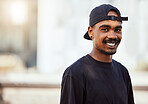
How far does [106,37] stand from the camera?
83.2 inches

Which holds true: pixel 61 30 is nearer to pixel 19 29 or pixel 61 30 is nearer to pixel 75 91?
pixel 19 29

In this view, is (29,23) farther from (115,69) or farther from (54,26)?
(115,69)

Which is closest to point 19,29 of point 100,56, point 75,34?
point 75,34

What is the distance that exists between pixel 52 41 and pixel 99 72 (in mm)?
5513

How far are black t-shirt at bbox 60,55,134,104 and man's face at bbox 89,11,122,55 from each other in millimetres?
119

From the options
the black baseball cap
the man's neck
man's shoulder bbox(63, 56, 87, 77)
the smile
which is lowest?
man's shoulder bbox(63, 56, 87, 77)

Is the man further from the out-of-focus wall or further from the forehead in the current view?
the out-of-focus wall

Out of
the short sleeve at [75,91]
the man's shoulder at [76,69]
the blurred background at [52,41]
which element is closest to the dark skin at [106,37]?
the man's shoulder at [76,69]

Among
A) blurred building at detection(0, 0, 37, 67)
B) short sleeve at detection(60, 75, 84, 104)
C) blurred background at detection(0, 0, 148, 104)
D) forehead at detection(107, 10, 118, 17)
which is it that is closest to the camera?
short sleeve at detection(60, 75, 84, 104)

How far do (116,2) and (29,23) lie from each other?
242 cm

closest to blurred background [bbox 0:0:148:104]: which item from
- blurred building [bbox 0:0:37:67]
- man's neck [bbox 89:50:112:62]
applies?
blurred building [bbox 0:0:37:67]

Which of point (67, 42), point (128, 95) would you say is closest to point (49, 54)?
point (67, 42)

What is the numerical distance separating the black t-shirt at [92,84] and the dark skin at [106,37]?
3.1 inches

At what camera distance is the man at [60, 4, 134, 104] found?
2.05m
